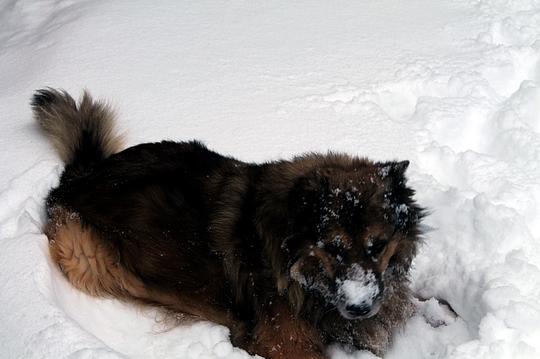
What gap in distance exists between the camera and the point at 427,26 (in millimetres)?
5668

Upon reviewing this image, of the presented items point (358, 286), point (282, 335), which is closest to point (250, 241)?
point (282, 335)

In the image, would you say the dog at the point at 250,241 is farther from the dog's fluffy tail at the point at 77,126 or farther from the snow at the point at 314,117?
the dog's fluffy tail at the point at 77,126

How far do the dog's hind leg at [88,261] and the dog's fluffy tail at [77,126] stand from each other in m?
0.65

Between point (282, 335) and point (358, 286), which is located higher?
point (358, 286)

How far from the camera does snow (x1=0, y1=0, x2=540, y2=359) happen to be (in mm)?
2971

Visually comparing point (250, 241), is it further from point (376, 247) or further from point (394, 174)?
point (394, 174)

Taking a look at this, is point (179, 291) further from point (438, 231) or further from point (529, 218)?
point (529, 218)

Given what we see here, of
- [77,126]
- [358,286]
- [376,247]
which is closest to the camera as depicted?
[358,286]

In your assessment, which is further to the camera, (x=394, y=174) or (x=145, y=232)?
(x=145, y=232)

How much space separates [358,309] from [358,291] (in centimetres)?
11

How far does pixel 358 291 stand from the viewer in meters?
2.74

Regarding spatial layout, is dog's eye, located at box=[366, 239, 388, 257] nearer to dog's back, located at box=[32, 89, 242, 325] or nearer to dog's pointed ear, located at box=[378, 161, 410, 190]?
dog's pointed ear, located at box=[378, 161, 410, 190]

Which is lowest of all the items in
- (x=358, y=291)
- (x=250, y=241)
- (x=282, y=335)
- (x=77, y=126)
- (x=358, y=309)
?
(x=282, y=335)

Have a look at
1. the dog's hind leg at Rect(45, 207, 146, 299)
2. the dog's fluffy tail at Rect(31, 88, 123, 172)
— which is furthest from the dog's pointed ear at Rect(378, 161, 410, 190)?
the dog's fluffy tail at Rect(31, 88, 123, 172)
